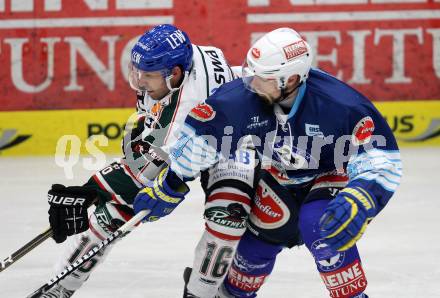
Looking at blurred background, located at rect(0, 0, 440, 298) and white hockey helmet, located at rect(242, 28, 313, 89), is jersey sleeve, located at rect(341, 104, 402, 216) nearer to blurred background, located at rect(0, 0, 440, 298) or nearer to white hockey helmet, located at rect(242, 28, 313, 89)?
white hockey helmet, located at rect(242, 28, 313, 89)

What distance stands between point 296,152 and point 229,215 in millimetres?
324

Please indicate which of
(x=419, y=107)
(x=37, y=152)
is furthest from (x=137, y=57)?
(x=419, y=107)

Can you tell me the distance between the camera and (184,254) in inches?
206

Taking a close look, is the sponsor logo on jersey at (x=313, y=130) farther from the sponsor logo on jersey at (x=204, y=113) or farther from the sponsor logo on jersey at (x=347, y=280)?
the sponsor logo on jersey at (x=347, y=280)

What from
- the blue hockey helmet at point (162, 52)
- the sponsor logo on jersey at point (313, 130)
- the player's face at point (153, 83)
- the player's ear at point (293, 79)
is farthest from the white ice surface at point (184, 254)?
the player's ear at point (293, 79)

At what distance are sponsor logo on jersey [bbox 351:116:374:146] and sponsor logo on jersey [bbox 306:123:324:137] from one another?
0.12 m

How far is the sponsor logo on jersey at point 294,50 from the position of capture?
11.9ft

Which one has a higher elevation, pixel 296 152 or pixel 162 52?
pixel 162 52

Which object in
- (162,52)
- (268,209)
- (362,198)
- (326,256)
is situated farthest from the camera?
(162,52)

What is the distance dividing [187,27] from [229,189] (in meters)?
4.38

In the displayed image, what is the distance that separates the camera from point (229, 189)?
150 inches

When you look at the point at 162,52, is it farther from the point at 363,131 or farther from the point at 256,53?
the point at 363,131

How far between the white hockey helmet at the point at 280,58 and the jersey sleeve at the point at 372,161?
0.80 ft

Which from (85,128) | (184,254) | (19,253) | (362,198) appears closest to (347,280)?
(362,198)
